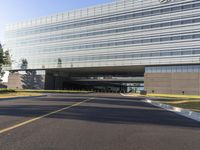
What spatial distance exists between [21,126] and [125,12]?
287ft

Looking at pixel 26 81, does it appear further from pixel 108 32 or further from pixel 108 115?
pixel 108 115

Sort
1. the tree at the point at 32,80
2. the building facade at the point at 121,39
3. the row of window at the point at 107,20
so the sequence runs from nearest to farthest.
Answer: the building facade at the point at 121,39 → the row of window at the point at 107,20 → the tree at the point at 32,80

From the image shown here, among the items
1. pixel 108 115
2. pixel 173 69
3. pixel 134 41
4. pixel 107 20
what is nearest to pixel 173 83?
pixel 173 69

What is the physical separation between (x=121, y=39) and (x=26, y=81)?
45934 millimetres

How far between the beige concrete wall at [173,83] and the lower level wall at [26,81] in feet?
145

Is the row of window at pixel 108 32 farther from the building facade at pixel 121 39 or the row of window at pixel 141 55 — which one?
the row of window at pixel 141 55

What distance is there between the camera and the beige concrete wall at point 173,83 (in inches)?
3162

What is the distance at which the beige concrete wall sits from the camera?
3162 inches

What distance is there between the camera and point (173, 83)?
8381 cm

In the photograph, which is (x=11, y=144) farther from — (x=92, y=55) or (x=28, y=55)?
(x=28, y=55)

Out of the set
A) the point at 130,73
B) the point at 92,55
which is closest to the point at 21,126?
the point at 92,55

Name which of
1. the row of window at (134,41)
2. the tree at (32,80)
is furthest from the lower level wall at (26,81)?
the row of window at (134,41)

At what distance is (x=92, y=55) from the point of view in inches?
3967

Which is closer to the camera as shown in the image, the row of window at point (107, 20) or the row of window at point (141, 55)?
the row of window at point (141, 55)
